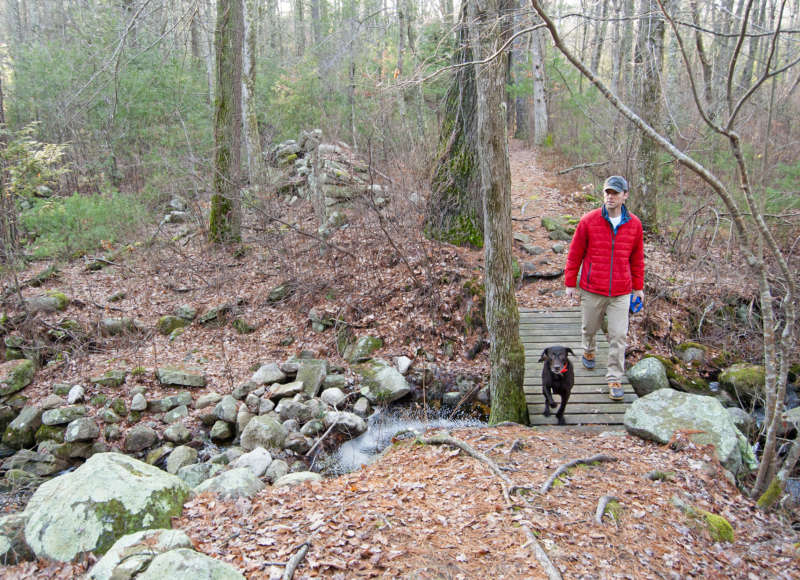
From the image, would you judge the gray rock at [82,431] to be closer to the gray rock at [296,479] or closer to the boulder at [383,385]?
the gray rock at [296,479]

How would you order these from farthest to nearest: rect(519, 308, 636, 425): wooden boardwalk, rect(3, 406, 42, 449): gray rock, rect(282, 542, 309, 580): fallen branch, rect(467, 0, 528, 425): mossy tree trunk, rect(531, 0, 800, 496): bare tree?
rect(3, 406, 42, 449): gray rock < rect(519, 308, 636, 425): wooden boardwalk < rect(467, 0, 528, 425): mossy tree trunk < rect(531, 0, 800, 496): bare tree < rect(282, 542, 309, 580): fallen branch

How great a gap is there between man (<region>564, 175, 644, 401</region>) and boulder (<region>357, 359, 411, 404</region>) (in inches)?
111

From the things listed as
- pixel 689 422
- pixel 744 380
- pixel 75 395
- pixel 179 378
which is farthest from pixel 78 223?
pixel 744 380

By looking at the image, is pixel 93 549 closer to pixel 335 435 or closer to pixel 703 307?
pixel 335 435

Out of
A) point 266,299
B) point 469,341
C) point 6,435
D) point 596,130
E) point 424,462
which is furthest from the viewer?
point 596,130

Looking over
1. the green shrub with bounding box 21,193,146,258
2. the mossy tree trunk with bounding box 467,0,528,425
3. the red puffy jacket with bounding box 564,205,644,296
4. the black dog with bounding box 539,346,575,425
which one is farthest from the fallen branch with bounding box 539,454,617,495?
the green shrub with bounding box 21,193,146,258

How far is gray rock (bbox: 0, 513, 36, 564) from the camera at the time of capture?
11.5 ft

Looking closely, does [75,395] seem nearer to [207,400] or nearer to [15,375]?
[15,375]

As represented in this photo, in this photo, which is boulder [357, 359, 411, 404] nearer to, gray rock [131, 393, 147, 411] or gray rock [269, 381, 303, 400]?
gray rock [269, 381, 303, 400]

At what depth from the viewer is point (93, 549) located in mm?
3426

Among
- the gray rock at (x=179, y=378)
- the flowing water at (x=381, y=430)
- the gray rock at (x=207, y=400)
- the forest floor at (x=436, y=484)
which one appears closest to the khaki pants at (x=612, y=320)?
the forest floor at (x=436, y=484)

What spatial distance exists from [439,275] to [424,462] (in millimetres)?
4502

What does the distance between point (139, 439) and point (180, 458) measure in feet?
2.63

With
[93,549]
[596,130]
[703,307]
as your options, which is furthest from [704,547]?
[596,130]
